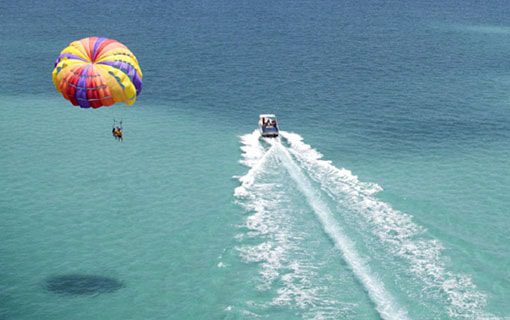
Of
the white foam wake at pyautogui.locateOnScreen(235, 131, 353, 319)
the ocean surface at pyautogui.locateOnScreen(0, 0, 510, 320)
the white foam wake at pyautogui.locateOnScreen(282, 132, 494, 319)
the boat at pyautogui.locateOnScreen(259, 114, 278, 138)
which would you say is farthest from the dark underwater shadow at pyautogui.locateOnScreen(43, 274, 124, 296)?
the boat at pyautogui.locateOnScreen(259, 114, 278, 138)

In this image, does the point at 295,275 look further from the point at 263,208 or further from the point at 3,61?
the point at 3,61

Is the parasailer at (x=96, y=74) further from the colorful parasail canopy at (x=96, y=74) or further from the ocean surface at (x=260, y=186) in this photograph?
the ocean surface at (x=260, y=186)

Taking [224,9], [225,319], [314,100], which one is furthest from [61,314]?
Result: [224,9]

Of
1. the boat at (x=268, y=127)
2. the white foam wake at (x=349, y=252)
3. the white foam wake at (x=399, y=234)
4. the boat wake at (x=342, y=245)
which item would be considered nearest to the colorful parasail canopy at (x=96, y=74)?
the boat wake at (x=342, y=245)

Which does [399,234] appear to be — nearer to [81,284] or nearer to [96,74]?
[81,284]

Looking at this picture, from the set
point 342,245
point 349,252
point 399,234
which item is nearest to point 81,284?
point 342,245

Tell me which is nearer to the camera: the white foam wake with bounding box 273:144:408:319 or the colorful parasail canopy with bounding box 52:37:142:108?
the white foam wake with bounding box 273:144:408:319

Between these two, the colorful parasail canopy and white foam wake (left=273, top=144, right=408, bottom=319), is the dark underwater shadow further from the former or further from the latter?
white foam wake (left=273, top=144, right=408, bottom=319)
